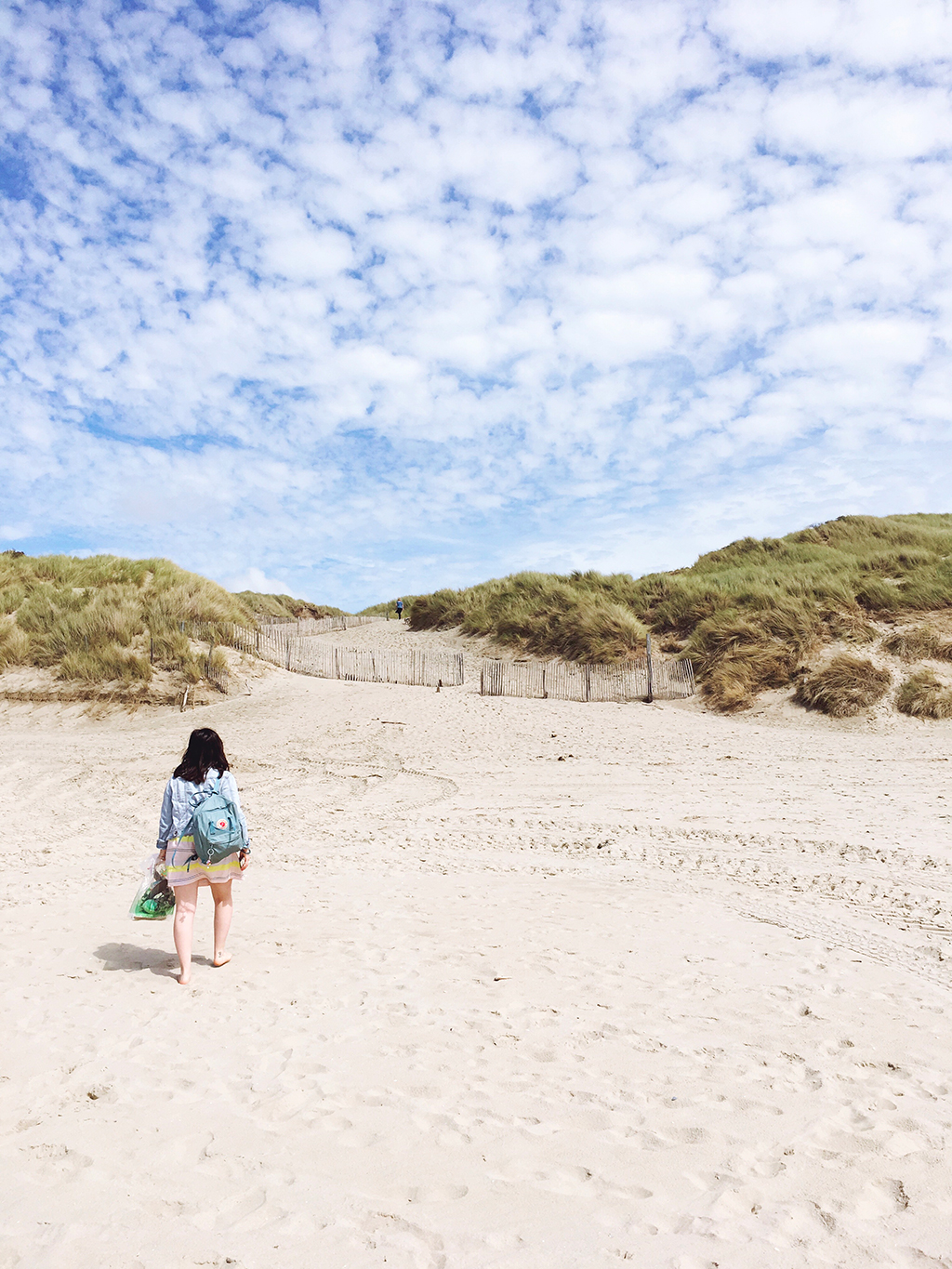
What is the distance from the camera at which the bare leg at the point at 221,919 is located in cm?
498

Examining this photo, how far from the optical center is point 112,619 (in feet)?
61.9

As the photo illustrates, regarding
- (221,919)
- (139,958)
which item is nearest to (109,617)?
(139,958)

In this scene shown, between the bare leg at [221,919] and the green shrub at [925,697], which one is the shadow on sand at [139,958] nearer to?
the bare leg at [221,919]

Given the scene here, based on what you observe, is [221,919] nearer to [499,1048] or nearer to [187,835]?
[187,835]

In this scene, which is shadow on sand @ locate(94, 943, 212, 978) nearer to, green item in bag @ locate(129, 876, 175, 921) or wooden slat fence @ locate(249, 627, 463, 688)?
green item in bag @ locate(129, 876, 175, 921)

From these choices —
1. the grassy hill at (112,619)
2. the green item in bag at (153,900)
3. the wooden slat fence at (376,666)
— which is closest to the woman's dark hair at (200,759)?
the green item in bag at (153,900)

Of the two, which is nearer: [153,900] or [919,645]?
[153,900]

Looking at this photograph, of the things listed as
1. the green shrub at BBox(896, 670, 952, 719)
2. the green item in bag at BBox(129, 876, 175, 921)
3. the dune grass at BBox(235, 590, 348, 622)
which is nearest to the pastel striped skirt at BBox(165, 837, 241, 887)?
the green item in bag at BBox(129, 876, 175, 921)

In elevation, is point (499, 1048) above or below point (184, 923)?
below

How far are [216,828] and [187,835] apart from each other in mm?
223

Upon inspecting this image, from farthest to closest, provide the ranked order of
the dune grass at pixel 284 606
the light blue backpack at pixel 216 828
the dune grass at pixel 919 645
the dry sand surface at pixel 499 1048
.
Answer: the dune grass at pixel 284 606 < the dune grass at pixel 919 645 < the light blue backpack at pixel 216 828 < the dry sand surface at pixel 499 1048

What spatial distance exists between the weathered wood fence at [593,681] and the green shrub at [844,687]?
114 inches

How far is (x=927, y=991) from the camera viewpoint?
4414 millimetres

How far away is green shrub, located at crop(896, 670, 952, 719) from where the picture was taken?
15.0m
